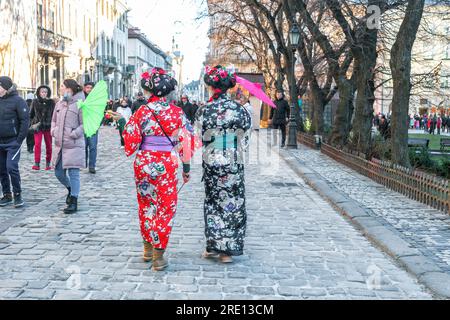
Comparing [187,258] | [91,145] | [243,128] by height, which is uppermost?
[243,128]

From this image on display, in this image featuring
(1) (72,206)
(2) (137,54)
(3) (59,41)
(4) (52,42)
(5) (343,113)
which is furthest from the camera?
(2) (137,54)

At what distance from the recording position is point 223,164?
18.9ft

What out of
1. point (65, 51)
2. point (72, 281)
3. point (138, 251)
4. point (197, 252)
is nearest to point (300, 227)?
point (197, 252)

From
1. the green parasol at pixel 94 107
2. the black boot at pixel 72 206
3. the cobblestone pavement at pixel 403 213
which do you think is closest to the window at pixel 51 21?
the cobblestone pavement at pixel 403 213

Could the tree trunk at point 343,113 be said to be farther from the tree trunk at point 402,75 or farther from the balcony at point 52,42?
the balcony at point 52,42

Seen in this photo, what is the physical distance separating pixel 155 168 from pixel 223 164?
2.27ft

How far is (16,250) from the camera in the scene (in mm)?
6152

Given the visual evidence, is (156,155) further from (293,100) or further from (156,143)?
(293,100)

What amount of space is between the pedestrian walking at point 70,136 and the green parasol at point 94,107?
0.45 meters

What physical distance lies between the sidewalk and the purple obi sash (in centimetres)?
256

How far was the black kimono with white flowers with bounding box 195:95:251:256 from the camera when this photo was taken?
228 inches

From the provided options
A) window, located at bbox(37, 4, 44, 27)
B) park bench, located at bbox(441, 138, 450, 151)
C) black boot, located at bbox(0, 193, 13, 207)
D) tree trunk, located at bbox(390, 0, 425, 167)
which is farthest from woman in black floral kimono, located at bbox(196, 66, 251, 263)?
window, located at bbox(37, 4, 44, 27)

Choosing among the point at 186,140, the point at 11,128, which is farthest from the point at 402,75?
the point at 11,128

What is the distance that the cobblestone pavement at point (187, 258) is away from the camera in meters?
4.91
